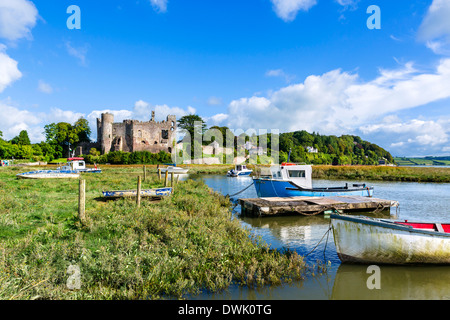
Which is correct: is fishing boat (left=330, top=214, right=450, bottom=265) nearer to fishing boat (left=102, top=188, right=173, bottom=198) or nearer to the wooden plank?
the wooden plank

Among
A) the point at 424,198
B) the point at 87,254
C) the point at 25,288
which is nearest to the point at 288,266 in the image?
the point at 87,254

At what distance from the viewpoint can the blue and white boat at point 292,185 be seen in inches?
842

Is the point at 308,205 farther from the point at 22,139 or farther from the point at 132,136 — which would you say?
the point at 22,139

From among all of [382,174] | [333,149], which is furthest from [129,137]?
[333,149]

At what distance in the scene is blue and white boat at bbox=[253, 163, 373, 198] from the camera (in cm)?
2139

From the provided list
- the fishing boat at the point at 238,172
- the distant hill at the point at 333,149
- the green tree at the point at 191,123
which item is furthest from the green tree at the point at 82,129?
the distant hill at the point at 333,149

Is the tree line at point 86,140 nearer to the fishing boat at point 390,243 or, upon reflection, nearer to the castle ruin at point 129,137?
the castle ruin at point 129,137

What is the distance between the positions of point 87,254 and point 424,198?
28689 mm

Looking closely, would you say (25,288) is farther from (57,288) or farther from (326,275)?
(326,275)

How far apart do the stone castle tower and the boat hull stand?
53.6m

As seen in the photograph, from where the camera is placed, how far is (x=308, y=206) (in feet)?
57.6

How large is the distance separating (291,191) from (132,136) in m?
58.5

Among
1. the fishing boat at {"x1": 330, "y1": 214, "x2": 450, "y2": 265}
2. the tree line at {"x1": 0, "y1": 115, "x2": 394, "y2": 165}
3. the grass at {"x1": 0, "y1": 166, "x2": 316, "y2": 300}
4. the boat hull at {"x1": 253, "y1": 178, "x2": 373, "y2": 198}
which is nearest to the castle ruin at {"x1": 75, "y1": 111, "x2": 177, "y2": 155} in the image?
the tree line at {"x1": 0, "y1": 115, "x2": 394, "y2": 165}

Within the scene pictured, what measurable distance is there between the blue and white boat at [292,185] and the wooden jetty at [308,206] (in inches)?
70.4
